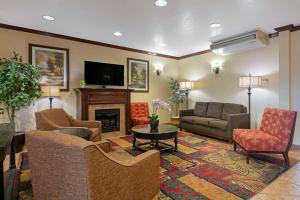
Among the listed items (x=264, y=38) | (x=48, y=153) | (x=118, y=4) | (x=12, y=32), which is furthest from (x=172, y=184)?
(x=12, y=32)

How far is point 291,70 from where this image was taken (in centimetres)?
384

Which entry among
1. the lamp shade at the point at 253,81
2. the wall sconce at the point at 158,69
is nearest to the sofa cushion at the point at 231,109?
the lamp shade at the point at 253,81

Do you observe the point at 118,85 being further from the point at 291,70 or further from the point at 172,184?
the point at 291,70

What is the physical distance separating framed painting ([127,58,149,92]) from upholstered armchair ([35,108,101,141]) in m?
2.16

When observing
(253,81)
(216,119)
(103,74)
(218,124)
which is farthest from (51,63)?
(253,81)

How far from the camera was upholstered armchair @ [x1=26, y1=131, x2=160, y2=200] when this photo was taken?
1.06 metres

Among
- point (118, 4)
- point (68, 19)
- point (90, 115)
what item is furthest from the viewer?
point (90, 115)

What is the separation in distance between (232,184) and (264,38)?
350 cm

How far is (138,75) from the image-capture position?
5625mm

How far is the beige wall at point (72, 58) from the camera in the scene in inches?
148

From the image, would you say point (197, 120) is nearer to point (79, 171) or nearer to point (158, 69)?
point (158, 69)

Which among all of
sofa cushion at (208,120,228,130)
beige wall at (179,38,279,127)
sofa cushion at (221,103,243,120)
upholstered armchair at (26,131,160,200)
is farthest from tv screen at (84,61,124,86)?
upholstered armchair at (26,131,160,200)

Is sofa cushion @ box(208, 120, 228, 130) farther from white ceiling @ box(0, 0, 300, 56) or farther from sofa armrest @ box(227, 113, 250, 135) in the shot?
white ceiling @ box(0, 0, 300, 56)

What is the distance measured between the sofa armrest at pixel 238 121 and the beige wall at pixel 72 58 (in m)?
2.65
